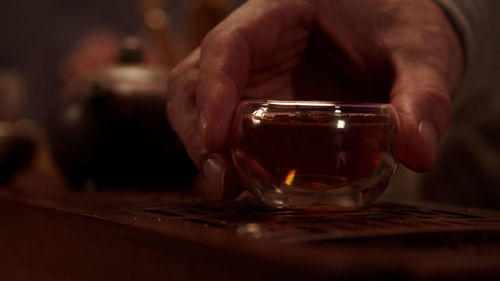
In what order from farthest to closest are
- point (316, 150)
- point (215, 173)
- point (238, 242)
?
1. point (215, 173)
2. point (316, 150)
3. point (238, 242)

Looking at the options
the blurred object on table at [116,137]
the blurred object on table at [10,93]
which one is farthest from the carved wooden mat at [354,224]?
the blurred object on table at [10,93]

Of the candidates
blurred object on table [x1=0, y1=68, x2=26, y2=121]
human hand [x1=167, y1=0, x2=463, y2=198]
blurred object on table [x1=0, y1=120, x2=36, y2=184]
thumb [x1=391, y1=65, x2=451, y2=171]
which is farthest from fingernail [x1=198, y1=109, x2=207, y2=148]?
blurred object on table [x1=0, y1=68, x2=26, y2=121]

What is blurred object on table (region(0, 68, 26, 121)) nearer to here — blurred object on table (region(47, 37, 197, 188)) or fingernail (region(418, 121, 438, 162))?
blurred object on table (region(47, 37, 197, 188))

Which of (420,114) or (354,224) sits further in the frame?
(420,114)

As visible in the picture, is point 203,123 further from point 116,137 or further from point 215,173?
point 116,137

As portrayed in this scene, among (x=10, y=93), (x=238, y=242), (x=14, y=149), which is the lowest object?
(x=10, y=93)

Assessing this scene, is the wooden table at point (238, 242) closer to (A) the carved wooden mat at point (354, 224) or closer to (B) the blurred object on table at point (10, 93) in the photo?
(A) the carved wooden mat at point (354, 224)

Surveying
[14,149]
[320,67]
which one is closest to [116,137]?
[14,149]

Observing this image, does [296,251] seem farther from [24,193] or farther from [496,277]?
[24,193]
